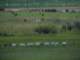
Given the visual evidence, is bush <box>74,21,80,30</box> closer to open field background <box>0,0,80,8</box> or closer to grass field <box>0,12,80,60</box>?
grass field <box>0,12,80,60</box>

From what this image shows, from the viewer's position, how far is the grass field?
3937 millimetres

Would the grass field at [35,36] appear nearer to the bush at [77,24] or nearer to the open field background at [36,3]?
the bush at [77,24]

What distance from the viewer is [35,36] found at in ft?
15.4

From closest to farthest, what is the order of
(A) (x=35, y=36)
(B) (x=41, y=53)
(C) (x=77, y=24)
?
(B) (x=41, y=53) < (A) (x=35, y=36) < (C) (x=77, y=24)

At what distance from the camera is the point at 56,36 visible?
4703mm

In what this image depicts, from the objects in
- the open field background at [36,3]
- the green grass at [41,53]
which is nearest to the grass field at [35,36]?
the green grass at [41,53]

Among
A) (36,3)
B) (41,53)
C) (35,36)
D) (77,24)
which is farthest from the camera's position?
(36,3)

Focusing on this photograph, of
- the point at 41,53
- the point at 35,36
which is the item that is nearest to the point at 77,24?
the point at 35,36

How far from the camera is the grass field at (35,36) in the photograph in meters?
3.94

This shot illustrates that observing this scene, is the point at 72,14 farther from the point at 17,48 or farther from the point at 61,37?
the point at 17,48

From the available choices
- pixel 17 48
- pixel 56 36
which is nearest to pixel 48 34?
pixel 56 36

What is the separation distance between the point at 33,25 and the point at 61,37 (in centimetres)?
75

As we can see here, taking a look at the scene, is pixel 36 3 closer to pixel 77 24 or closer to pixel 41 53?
pixel 77 24

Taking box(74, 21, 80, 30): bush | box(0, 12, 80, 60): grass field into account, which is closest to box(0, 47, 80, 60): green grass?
box(0, 12, 80, 60): grass field
